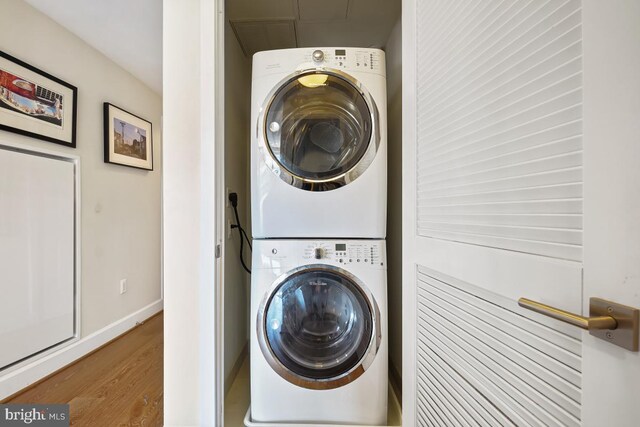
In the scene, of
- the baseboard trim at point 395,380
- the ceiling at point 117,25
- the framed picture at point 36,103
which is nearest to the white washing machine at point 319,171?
the baseboard trim at point 395,380

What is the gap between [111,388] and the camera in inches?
62.1

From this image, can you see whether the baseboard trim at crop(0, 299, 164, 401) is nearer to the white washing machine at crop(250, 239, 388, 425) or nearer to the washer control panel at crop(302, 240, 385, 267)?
the white washing machine at crop(250, 239, 388, 425)

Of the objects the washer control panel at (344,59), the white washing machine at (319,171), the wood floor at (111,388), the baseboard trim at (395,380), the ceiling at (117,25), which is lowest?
the wood floor at (111,388)

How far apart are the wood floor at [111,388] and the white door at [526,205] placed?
1.52 m

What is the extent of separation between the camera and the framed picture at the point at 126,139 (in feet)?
7.10

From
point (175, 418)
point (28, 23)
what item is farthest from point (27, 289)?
point (28, 23)

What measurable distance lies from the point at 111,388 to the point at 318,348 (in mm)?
1411

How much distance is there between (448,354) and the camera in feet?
2.51

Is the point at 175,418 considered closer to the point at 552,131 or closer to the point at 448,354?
the point at 448,354

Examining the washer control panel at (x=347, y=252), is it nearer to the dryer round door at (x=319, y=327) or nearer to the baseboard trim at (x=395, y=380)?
the dryer round door at (x=319, y=327)

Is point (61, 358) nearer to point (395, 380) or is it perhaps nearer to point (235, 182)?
point (235, 182)

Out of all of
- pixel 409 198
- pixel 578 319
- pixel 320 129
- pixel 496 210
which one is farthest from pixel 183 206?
pixel 578 319

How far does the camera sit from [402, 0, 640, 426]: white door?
393mm

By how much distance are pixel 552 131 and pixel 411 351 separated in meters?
0.85
